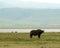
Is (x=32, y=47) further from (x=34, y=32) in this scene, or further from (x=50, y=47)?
(x=34, y=32)

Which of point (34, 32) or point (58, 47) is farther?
point (34, 32)

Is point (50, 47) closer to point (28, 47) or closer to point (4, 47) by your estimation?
point (28, 47)

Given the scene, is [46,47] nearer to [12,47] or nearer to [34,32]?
[12,47]

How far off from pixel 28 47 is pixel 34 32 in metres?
15.7

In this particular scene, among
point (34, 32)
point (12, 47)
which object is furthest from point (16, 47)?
point (34, 32)

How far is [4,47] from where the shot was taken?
26562 mm

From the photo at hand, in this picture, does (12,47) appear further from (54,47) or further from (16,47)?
(54,47)

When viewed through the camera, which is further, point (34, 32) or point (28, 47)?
point (34, 32)

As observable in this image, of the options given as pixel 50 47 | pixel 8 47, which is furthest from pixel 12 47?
pixel 50 47

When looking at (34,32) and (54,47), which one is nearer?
(54,47)

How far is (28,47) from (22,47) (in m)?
0.62

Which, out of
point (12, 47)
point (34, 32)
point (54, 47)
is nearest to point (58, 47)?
point (54, 47)

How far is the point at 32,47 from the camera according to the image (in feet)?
86.6

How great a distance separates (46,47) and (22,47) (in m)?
2.40
